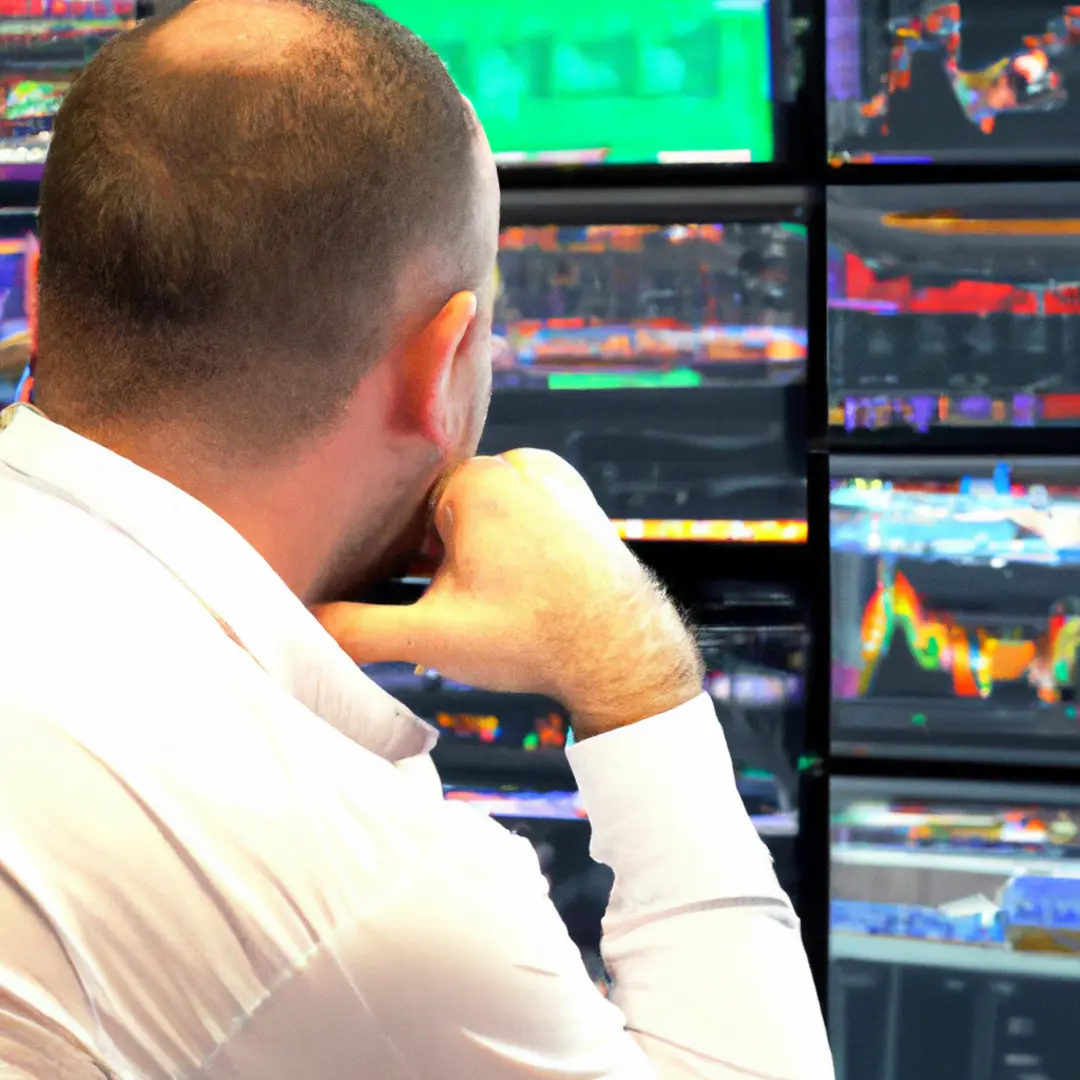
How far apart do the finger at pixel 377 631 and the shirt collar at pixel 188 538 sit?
9cm

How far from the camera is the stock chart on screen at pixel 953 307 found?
1.49 m

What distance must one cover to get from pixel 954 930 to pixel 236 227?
1.34 m

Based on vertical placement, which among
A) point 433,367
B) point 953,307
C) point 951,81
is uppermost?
point 951,81

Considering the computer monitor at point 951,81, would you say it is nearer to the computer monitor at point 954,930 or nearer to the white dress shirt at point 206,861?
the computer monitor at point 954,930

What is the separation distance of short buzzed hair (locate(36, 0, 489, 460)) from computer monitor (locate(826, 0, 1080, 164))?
0.99 metres

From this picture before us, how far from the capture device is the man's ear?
67 cm

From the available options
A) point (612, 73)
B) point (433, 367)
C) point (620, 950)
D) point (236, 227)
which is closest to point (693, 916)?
point (620, 950)

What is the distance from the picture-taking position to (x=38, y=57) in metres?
1.61

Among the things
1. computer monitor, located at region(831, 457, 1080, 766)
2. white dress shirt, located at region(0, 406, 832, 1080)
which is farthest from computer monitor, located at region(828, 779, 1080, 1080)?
white dress shirt, located at region(0, 406, 832, 1080)

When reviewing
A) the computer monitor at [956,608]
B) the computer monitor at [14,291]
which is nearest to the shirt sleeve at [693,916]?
the computer monitor at [956,608]

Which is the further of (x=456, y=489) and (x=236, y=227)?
(x=456, y=489)

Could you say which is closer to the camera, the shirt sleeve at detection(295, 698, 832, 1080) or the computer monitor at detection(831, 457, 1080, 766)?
the shirt sleeve at detection(295, 698, 832, 1080)

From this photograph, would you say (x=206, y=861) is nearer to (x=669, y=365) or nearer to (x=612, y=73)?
(x=669, y=365)

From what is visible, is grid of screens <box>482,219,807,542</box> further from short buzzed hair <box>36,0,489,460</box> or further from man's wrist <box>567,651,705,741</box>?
short buzzed hair <box>36,0,489,460</box>
